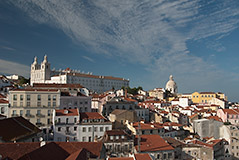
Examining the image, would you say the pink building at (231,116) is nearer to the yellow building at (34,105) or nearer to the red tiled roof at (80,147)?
the yellow building at (34,105)

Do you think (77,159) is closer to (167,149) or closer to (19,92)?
(167,149)

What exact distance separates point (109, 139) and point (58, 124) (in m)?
11.2

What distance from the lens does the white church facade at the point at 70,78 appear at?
144 meters

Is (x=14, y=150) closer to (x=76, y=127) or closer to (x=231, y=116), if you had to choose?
(x=76, y=127)

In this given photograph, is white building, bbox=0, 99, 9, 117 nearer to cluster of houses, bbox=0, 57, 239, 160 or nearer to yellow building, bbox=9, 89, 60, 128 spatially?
cluster of houses, bbox=0, 57, 239, 160

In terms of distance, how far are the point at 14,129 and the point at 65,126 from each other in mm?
11625

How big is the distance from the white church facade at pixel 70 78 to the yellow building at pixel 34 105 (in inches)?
3657

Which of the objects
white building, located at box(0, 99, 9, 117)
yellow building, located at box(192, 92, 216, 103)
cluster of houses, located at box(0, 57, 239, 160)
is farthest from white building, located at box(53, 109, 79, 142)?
yellow building, located at box(192, 92, 216, 103)

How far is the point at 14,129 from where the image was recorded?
1178 inches

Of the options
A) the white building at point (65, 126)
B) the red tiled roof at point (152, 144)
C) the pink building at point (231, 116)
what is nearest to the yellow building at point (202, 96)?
the pink building at point (231, 116)

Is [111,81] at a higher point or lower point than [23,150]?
higher

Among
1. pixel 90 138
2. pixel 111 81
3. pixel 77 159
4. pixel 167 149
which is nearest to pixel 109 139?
pixel 90 138

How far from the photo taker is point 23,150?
2202 centimetres

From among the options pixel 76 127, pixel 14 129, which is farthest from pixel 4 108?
pixel 14 129
